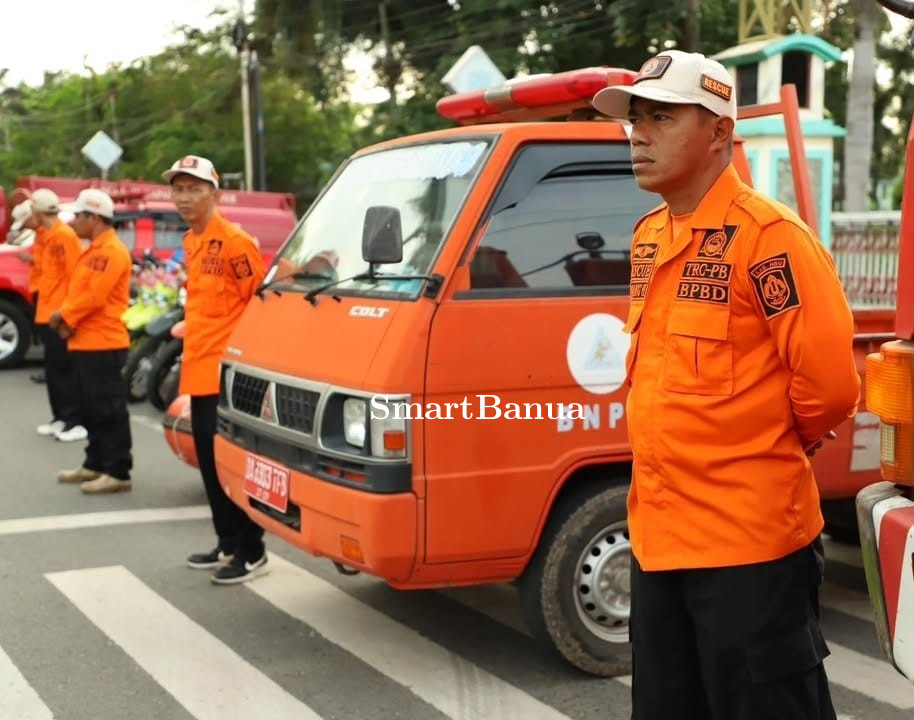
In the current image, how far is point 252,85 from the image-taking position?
25.4 metres

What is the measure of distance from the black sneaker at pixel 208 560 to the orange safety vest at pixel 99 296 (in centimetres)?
213

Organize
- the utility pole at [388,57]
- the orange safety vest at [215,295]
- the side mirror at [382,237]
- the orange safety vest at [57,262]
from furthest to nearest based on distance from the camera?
the utility pole at [388,57]
the orange safety vest at [57,262]
the orange safety vest at [215,295]
the side mirror at [382,237]

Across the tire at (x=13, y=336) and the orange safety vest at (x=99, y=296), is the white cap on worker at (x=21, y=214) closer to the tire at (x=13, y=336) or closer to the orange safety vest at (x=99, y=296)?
the tire at (x=13, y=336)

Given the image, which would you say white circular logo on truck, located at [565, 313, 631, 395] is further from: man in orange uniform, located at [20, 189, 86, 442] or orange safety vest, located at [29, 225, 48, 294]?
orange safety vest, located at [29, 225, 48, 294]

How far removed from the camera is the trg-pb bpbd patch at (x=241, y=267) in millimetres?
5363

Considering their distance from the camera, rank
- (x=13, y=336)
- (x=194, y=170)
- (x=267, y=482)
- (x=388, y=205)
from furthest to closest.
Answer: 1. (x=13, y=336)
2. (x=194, y=170)
3. (x=388, y=205)
4. (x=267, y=482)

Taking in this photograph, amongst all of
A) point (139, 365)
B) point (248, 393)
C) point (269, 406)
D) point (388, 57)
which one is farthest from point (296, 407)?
point (388, 57)

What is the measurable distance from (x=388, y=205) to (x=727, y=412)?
2.38 meters

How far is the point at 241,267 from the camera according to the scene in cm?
537

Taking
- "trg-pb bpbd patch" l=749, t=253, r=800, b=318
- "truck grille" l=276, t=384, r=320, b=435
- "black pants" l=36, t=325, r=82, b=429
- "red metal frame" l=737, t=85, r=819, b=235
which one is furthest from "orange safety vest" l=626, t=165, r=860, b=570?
"black pants" l=36, t=325, r=82, b=429

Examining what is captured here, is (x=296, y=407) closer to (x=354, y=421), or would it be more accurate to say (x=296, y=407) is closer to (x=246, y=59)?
(x=354, y=421)

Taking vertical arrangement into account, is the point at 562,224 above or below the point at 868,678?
above

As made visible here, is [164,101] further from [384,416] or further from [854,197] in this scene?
[384,416]

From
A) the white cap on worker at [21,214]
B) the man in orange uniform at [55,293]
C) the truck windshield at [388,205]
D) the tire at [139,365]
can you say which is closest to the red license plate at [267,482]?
the truck windshield at [388,205]
